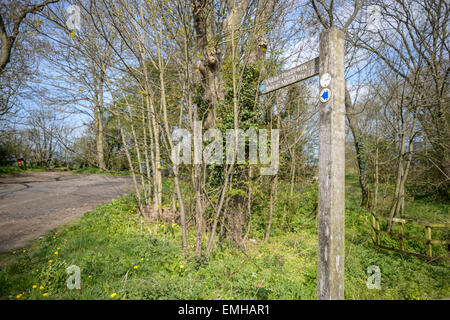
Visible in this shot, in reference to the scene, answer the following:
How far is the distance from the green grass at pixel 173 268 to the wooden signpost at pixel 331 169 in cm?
98

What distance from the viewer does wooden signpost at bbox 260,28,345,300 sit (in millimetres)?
2180

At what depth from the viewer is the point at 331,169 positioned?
2225 millimetres

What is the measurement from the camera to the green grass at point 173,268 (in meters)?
2.76

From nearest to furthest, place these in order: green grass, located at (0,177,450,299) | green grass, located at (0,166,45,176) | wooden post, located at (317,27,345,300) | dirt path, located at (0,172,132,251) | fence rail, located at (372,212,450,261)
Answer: wooden post, located at (317,27,345,300) < green grass, located at (0,177,450,299) < dirt path, located at (0,172,132,251) < fence rail, located at (372,212,450,261) < green grass, located at (0,166,45,176)

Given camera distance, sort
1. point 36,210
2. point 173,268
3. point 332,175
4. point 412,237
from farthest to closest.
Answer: point 36,210 < point 412,237 < point 173,268 < point 332,175

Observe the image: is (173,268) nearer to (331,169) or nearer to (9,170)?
(331,169)

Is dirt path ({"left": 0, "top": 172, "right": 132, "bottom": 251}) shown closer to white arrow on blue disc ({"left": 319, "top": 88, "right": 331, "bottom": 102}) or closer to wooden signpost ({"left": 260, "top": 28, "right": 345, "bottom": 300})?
wooden signpost ({"left": 260, "top": 28, "right": 345, "bottom": 300})

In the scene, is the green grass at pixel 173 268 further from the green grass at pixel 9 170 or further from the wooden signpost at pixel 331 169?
the green grass at pixel 9 170

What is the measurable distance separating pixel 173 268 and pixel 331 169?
253 centimetres

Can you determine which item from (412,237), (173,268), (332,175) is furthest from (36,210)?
(412,237)

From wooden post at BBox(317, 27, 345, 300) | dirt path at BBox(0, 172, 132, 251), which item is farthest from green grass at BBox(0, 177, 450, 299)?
wooden post at BBox(317, 27, 345, 300)

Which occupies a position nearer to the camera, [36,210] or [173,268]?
[173,268]
